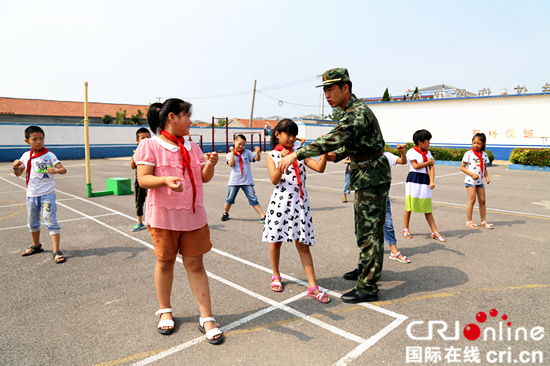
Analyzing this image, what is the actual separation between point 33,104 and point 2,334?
1912 inches

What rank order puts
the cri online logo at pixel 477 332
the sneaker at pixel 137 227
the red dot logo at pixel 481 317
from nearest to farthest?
1. the cri online logo at pixel 477 332
2. the red dot logo at pixel 481 317
3. the sneaker at pixel 137 227

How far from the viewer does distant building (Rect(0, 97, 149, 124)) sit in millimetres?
37469

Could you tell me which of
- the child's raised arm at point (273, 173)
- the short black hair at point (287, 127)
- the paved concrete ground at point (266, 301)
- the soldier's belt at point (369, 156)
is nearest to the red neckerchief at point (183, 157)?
the child's raised arm at point (273, 173)

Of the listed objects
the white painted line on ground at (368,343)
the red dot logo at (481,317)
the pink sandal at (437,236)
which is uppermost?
the pink sandal at (437,236)

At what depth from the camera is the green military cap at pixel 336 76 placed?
3.52 m

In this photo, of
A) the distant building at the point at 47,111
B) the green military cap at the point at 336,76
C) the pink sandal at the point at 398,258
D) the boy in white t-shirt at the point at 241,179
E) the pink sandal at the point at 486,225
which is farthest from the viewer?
the distant building at the point at 47,111

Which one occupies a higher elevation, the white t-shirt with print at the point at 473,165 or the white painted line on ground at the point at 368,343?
the white t-shirt with print at the point at 473,165

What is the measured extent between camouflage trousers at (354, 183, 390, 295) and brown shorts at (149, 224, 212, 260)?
169cm

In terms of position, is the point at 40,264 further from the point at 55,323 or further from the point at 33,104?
the point at 33,104

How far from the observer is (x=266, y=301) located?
3785 mm

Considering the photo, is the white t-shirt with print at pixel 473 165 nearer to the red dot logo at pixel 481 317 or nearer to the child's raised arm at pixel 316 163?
the red dot logo at pixel 481 317

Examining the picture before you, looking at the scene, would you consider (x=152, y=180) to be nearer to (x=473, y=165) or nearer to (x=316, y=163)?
(x=316, y=163)

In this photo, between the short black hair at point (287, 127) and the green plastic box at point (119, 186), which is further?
the green plastic box at point (119, 186)

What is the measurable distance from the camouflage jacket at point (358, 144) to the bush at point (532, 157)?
20.8 metres
